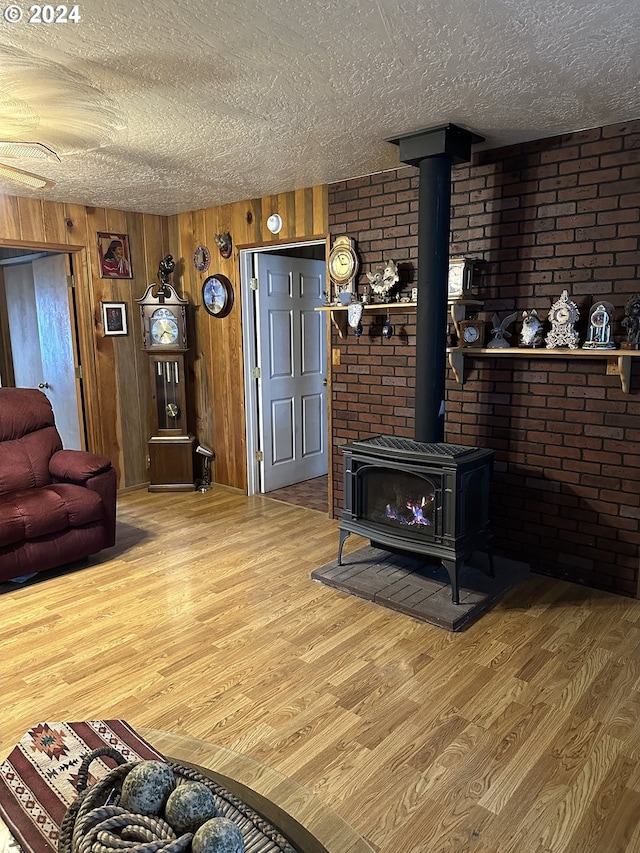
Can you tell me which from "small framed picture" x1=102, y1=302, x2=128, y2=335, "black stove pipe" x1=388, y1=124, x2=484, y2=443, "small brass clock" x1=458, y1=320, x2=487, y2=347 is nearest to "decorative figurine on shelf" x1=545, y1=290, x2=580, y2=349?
"small brass clock" x1=458, y1=320, x2=487, y2=347

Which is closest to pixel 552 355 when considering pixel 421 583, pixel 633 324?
pixel 633 324

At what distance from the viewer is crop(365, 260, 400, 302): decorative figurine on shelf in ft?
12.6

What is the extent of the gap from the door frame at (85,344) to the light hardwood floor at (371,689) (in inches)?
64.1

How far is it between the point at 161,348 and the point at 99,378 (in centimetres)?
56

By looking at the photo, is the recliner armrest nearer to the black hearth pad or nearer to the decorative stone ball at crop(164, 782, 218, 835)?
the black hearth pad

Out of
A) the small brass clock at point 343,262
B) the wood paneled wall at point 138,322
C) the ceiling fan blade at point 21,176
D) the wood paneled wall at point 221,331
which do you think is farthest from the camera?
the wood paneled wall at point 221,331

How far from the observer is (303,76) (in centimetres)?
233

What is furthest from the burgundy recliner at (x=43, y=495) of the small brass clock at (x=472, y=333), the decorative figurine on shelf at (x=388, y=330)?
the small brass clock at (x=472, y=333)

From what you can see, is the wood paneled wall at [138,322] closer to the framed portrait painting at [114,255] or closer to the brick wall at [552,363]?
the framed portrait painting at [114,255]

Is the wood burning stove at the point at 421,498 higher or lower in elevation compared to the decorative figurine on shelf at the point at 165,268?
lower

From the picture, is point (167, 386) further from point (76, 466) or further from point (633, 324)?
point (633, 324)

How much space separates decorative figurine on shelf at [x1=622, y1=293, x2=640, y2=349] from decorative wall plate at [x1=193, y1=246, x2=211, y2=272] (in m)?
3.37

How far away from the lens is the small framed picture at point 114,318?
16.4 ft

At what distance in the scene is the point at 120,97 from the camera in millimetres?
2514
